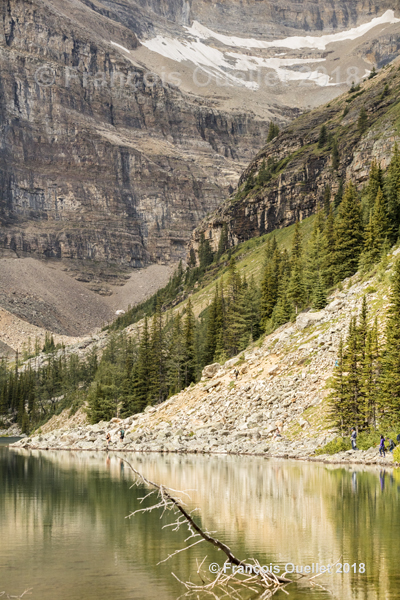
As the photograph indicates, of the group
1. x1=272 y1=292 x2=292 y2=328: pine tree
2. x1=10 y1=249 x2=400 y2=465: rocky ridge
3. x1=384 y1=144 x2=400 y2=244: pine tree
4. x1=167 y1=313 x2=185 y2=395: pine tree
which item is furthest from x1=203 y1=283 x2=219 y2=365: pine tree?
x1=384 y1=144 x2=400 y2=244: pine tree

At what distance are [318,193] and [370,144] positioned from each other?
20.1 meters

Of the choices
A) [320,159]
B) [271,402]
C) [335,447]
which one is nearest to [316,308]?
[271,402]

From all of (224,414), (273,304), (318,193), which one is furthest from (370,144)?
(224,414)

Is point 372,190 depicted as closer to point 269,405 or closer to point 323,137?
point 269,405

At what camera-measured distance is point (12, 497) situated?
38.3m

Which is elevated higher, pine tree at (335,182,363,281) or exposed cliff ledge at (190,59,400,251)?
exposed cliff ledge at (190,59,400,251)

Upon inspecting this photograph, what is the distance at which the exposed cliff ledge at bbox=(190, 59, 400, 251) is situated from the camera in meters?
153

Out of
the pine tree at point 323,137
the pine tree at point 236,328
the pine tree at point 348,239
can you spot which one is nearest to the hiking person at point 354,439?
the pine tree at point 348,239

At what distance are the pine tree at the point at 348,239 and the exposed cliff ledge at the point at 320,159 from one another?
2091 inches

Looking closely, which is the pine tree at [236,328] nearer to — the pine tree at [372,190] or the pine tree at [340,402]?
the pine tree at [372,190]

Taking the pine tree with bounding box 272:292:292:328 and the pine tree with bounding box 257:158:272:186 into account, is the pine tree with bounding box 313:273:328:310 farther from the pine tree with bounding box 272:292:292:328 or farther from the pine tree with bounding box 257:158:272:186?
the pine tree with bounding box 257:158:272:186

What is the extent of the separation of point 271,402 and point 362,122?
4825 inches

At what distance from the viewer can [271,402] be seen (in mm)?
60719

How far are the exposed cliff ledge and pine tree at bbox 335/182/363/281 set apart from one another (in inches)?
2091
